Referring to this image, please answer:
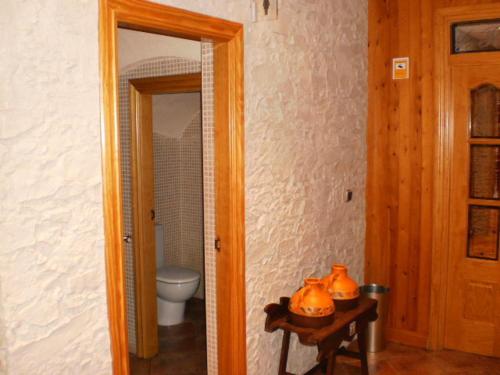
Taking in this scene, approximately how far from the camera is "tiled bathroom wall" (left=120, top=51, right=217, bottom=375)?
2.94m

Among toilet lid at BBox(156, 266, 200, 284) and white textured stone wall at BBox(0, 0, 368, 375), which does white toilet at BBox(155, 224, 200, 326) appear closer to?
toilet lid at BBox(156, 266, 200, 284)

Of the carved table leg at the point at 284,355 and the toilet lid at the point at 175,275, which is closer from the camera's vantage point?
the carved table leg at the point at 284,355

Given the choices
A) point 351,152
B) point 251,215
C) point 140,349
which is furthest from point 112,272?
point 351,152

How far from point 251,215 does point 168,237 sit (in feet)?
8.55

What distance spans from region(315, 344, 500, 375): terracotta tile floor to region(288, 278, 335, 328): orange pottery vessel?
921 mm

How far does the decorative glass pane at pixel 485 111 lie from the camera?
387 cm

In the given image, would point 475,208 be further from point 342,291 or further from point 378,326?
point 342,291

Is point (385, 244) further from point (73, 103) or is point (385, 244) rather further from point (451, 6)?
point (73, 103)

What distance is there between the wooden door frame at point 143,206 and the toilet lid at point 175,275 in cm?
44

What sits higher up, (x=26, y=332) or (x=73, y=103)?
(x=73, y=103)

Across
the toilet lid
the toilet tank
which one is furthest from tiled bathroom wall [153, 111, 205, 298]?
the toilet lid

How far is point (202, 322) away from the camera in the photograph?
4.77 m

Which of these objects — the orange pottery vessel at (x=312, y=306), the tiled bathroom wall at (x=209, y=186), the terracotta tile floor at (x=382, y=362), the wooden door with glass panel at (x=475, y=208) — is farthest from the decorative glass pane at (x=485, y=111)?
the tiled bathroom wall at (x=209, y=186)

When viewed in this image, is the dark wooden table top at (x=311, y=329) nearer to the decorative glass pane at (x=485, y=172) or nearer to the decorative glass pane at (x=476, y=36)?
the decorative glass pane at (x=485, y=172)
